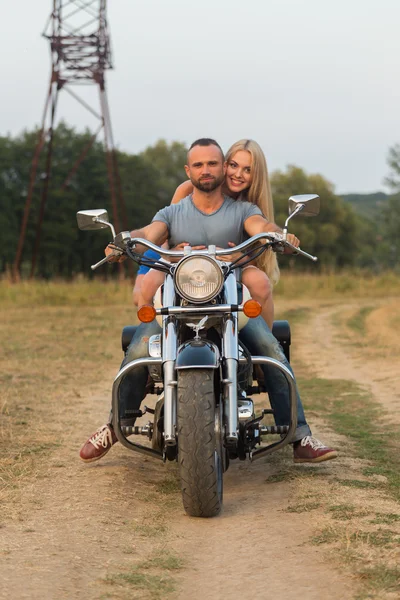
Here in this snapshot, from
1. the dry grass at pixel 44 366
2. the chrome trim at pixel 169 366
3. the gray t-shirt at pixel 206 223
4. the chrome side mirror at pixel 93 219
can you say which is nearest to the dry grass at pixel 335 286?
the dry grass at pixel 44 366

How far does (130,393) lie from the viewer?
5.41 metres

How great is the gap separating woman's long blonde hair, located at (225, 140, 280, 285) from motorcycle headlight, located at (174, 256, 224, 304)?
1.19 metres

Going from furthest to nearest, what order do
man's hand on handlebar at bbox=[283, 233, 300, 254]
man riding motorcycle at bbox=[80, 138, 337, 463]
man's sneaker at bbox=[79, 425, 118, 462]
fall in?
1. man's sneaker at bbox=[79, 425, 118, 462]
2. man riding motorcycle at bbox=[80, 138, 337, 463]
3. man's hand on handlebar at bbox=[283, 233, 300, 254]

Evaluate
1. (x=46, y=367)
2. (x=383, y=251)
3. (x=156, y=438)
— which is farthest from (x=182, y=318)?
(x=383, y=251)

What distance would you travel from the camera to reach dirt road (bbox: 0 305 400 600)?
349 cm

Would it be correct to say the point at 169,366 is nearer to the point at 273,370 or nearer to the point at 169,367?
the point at 169,367

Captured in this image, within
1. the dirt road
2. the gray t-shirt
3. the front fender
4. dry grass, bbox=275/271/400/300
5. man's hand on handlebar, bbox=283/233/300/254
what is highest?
the gray t-shirt

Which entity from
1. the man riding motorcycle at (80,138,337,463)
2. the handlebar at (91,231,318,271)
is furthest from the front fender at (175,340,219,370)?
the man riding motorcycle at (80,138,337,463)

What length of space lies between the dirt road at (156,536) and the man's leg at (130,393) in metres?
0.14

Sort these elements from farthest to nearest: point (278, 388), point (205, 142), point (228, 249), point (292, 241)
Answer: point (205, 142) < point (278, 388) < point (292, 241) < point (228, 249)

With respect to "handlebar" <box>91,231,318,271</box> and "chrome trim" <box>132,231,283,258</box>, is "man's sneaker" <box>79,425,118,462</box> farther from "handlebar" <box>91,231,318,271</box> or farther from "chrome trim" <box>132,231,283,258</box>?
"chrome trim" <box>132,231,283,258</box>

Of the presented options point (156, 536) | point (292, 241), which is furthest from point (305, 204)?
point (156, 536)

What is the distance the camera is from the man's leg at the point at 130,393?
5234 mm

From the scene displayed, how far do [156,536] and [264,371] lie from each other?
4.74 feet
